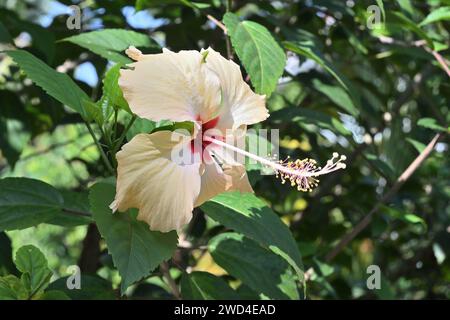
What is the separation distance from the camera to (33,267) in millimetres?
1167

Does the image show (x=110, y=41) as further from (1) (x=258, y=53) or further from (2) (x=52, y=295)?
(2) (x=52, y=295)

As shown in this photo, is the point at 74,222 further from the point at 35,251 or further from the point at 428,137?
the point at 428,137

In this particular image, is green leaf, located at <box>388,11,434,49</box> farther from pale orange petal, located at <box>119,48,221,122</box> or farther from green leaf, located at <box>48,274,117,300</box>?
green leaf, located at <box>48,274,117,300</box>

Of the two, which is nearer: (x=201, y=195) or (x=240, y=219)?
(x=201, y=195)

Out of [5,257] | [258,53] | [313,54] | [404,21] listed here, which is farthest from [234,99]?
[5,257]

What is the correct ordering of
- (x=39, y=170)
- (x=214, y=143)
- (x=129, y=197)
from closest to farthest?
(x=129, y=197)
(x=214, y=143)
(x=39, y=170)

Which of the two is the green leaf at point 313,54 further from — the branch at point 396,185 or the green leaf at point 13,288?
the green leaf at point 13,288

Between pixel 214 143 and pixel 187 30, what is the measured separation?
911 mm

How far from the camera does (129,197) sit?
987 mm

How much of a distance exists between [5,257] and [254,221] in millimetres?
702

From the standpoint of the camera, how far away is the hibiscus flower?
0.99m

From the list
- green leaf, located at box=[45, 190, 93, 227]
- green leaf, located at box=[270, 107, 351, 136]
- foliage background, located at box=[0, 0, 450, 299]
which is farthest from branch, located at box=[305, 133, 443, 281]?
green leaf, located at box=[45, 190, 93, 227]
